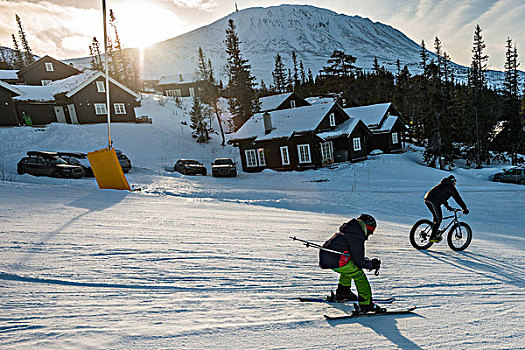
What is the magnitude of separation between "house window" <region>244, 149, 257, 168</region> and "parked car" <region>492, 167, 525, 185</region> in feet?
71.4

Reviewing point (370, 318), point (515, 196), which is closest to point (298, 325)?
point (370, 318)

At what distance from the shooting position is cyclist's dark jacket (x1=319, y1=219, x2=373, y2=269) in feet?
14.2

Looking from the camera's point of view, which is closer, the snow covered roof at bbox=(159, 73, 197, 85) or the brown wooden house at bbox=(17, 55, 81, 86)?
the brown wooden house at bbox=(17, 55, 81, 86)

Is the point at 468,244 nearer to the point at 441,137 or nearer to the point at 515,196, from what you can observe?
the point at 515,196

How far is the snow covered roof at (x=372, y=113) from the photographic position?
39.6 m

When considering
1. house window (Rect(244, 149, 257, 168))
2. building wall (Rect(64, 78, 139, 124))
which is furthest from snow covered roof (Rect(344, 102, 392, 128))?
building wall (Rect(64, 78, 139, 124))

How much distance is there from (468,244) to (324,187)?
42.3 ft

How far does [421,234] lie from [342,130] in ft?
83.6

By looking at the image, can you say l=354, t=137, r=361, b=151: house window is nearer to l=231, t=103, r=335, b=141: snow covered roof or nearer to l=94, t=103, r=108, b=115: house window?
l=231, t=103, r=335, b=141: snow covered roof

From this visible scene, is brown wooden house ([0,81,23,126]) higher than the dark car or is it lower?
higher

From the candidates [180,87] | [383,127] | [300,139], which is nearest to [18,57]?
[180,87]

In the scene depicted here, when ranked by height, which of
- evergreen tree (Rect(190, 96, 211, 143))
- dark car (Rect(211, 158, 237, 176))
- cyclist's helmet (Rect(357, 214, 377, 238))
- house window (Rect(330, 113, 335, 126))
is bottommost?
cyclist's helmet (Rect(357, 214, 377, 238))

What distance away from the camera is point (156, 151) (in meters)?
33.2

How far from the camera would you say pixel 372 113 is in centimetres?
4119
